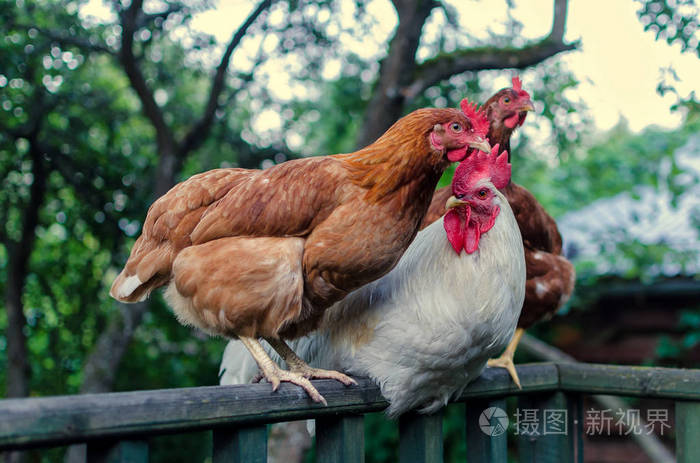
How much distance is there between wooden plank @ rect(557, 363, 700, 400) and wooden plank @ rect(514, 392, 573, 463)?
79mm

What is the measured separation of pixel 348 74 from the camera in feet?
19.0

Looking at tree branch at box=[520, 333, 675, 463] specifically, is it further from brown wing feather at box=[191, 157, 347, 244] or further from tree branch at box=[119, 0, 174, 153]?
tree branch at box=[119, 0, 174, 153]

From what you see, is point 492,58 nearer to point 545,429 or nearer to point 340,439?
point 545,429

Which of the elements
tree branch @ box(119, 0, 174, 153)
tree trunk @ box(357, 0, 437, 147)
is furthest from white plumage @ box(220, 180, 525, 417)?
tree branch @ box(119, 0, 174, 153)

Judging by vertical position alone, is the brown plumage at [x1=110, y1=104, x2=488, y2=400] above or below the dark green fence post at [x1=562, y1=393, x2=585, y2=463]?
above

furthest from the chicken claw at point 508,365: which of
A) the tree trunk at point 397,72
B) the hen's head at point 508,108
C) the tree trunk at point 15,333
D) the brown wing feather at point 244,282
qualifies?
the tree trunk at point 15,333

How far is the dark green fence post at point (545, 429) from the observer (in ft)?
7.34

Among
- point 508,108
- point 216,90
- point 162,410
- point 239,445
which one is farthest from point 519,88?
point 216,90

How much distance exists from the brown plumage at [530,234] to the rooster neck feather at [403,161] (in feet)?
2.25

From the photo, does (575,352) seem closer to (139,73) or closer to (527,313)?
(527,313)

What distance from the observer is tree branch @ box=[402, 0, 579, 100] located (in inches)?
167

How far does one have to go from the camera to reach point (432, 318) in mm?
1767

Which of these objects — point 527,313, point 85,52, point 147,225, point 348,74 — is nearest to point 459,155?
point 147,225

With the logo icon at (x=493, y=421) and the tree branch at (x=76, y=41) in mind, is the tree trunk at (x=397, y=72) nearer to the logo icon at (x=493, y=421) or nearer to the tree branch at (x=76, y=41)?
the tree branch at (x=76, y=41)
